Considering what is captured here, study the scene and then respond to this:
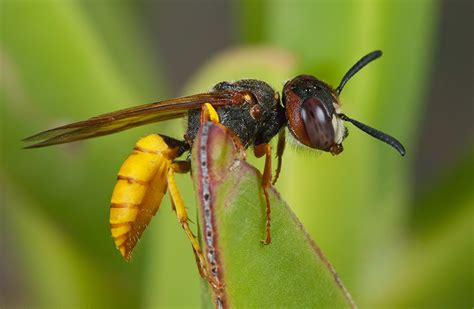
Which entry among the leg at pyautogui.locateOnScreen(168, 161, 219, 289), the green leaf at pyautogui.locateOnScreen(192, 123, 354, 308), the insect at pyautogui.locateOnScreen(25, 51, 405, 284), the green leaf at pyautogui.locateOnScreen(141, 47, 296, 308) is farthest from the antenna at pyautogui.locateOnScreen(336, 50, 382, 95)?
the green leaf at pyautogui.locateOnScreen(192, 123, 354, 308)

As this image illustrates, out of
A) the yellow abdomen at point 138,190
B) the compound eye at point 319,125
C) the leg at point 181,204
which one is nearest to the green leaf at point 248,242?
the leg at point 181,204

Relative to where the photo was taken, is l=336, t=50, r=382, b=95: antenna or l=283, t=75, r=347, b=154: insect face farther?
l=336, t=50, r=382, b=95: antenna

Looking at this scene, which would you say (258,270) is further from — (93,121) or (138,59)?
(138,59)

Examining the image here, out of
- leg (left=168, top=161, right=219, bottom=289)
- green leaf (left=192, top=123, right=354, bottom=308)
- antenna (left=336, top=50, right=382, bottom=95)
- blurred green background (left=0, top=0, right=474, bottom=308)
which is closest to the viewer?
green leaf (left=192, top=123, right=354, bottom=308)

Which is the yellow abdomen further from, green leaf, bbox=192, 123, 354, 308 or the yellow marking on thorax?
green leaf, bbox=192, 123, 354, 308

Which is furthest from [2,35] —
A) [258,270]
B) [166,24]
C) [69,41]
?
[166,24]

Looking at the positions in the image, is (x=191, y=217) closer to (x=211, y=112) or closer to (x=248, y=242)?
(x=211, y=112)

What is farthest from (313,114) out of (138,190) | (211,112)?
(138,190)
